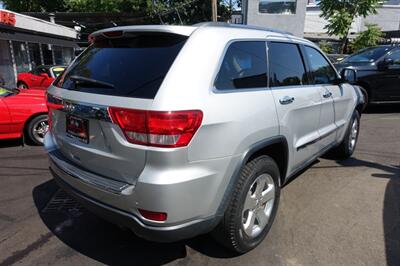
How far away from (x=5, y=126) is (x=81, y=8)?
29.6 metres

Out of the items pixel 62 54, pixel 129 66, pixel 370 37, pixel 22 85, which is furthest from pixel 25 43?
pixel 370 37

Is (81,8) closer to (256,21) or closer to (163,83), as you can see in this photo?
(256,21)

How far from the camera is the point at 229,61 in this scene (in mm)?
2580

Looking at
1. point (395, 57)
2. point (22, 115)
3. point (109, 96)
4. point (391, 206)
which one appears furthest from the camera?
point (395, 57)

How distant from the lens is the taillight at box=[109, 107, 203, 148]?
211 centimetres

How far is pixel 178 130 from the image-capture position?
7.02 feet

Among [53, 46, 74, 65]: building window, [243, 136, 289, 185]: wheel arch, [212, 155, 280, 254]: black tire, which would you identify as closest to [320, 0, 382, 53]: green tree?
[53, 46, 74, 65]: building window

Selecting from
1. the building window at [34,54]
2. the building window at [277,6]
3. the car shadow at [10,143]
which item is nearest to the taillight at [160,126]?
the car shadow at [10,143]

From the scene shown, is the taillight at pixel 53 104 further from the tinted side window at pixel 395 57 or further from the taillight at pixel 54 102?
the tinted side window at pixel 395 57

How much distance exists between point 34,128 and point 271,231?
15.6 feet

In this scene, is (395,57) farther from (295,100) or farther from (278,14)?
(278,14)

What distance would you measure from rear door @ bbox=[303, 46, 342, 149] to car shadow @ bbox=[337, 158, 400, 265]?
0.91 metres

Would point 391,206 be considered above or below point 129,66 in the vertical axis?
below

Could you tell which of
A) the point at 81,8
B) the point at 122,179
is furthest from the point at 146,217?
the point at 81,8
